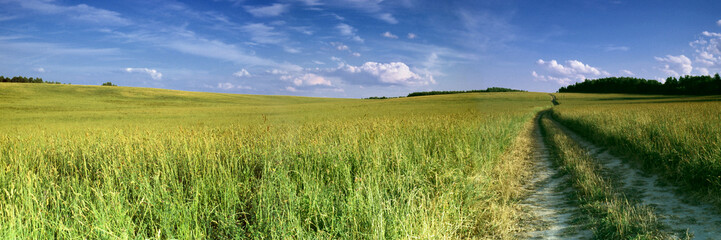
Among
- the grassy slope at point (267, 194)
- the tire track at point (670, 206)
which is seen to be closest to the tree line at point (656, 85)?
the tire track at point (670, 206)

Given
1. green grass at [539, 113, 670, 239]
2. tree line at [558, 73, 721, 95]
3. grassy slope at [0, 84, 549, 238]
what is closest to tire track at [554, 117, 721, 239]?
green grass at [539, 113, 670, 239]

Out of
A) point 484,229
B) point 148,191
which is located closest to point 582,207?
point 484,229

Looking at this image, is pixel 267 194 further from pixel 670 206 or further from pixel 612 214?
pixel 670 206

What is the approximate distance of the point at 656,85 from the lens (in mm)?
97875

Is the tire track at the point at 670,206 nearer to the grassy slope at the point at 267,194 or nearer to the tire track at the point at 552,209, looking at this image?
the tire track at the point at 552,209

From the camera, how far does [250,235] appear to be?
11.0 ft

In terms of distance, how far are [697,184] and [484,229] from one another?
408 cm

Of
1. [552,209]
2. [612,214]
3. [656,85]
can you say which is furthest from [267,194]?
[656,85]

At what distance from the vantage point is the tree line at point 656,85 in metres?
79.0

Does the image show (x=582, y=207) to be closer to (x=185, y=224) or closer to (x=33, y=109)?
(x=185, y=224)

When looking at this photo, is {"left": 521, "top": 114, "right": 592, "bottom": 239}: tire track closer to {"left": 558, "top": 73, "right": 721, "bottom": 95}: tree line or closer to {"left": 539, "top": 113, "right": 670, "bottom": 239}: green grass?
{"left": 539, "top": 113, "right": 670, "bottom": 239}: green grass

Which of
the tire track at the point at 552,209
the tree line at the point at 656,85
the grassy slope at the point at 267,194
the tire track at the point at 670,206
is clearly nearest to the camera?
the grassy slope at the point at 267,194

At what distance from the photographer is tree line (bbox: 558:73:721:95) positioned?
7900cm

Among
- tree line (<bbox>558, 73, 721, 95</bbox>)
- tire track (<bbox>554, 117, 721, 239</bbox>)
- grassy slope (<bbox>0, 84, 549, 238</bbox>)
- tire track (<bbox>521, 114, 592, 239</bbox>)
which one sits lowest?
tire track (<bbox>521, 114, 592, 239</bbox>)
